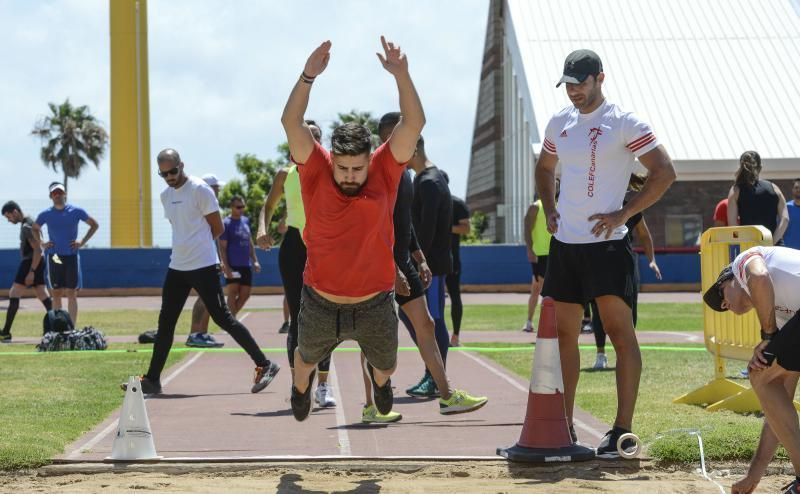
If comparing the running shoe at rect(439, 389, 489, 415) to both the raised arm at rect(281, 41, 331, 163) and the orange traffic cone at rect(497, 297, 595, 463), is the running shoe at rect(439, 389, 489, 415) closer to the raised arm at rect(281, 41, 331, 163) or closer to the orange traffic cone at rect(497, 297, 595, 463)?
the orange traffic cone at rect(497, 297, 595, 463)

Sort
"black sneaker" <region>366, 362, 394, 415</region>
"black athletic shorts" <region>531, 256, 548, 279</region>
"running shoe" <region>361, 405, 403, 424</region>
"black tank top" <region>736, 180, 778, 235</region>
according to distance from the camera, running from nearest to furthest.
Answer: "black sneaker" <region>366, 362, 394, 415</region> < "running shoe" <region>361, 405, 403, 424</region> < "black tank top" <region>736, 180, 778, 235</region> < "black athletic shorts" <region>531, 256, 548, 279</region>

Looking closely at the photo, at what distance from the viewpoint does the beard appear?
20.9 feet

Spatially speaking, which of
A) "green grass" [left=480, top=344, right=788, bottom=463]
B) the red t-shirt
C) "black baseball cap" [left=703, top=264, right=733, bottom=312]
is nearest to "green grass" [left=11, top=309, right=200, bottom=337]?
"green grass" [left=480, top=344, right=788, bottom=463]

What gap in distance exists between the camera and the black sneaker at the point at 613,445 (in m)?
7.23

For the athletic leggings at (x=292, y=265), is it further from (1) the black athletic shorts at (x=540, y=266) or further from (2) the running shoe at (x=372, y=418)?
(1) the black athletic shorts at (x=540, y=266)

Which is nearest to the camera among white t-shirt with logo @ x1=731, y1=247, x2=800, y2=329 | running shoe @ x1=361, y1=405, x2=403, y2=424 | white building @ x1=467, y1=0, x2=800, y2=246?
white t-shirt with logo @ x1=731, y1=247, x2=800, y2=329

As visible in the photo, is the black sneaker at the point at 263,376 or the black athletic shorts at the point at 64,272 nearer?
the black sneaker at the point at 263,376

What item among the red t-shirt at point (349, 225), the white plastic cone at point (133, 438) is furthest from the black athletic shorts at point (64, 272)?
the red t-shirt at point (349, 225)

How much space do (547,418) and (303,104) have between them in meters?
2.24

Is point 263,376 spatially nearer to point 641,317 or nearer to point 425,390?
point 425,390

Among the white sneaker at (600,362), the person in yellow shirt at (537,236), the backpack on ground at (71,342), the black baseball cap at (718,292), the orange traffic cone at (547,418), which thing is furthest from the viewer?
the person in yellow shirt at (537,236)

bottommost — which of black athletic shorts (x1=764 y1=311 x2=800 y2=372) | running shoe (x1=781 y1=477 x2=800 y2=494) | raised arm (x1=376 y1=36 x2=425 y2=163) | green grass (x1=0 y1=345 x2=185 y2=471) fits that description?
running shoe (x1=781 y1=477 x2=800 y2=494)

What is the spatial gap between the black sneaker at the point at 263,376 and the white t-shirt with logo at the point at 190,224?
1054 mm

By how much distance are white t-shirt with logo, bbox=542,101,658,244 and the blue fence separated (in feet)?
95.8
